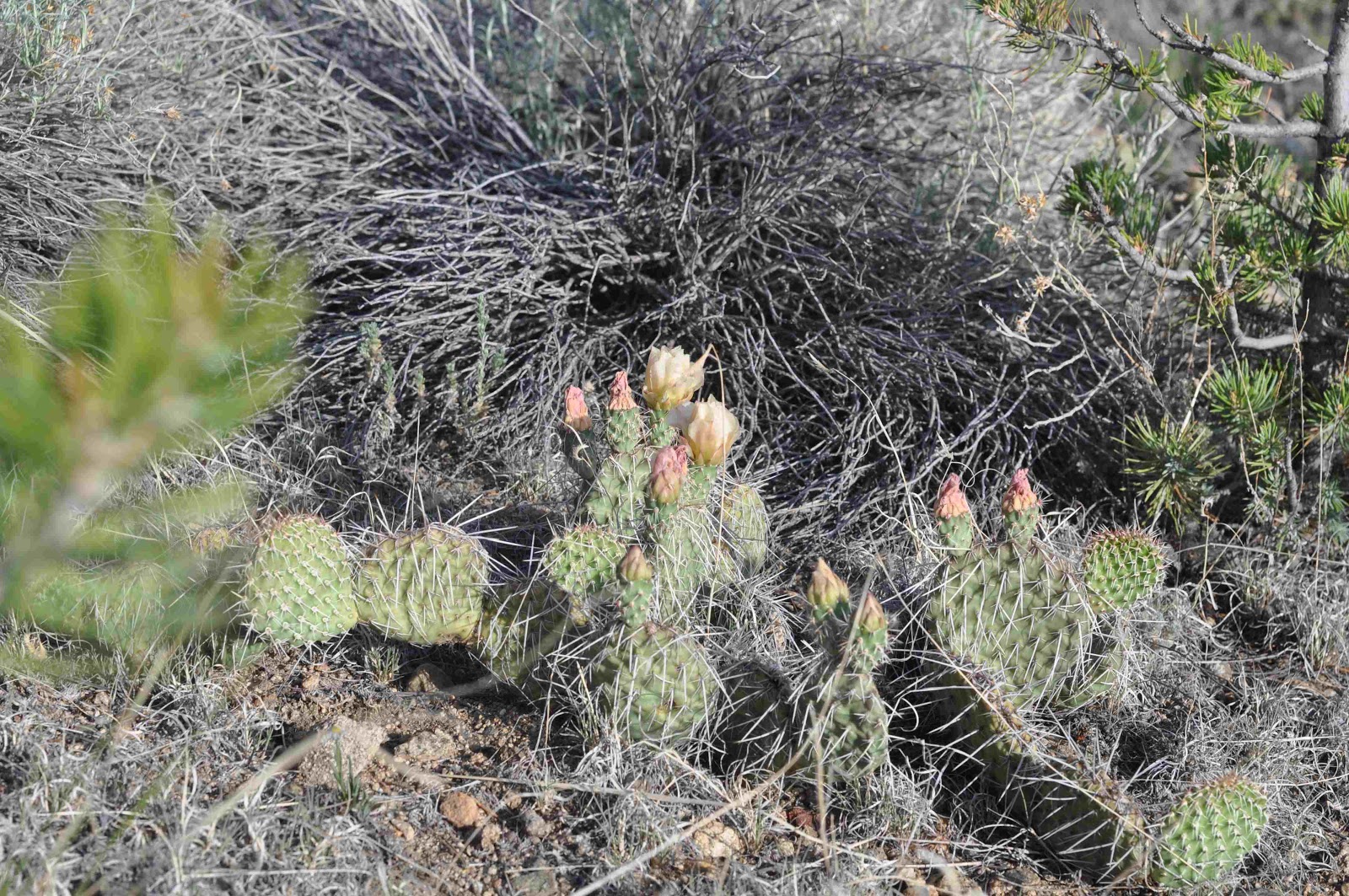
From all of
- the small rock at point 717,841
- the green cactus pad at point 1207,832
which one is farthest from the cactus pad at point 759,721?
the green cactus pad at point 1207,832

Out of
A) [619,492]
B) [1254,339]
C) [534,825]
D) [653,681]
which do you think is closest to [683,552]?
[619,492]

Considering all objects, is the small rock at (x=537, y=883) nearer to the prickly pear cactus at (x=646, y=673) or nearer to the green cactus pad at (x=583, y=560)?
the prickly pear cactus at (x=646, y=673)

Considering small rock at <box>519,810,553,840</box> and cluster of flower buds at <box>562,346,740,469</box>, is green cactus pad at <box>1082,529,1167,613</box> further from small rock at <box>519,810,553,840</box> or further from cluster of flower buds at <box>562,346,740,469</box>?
small rock at <box>519,810,553,840</box>

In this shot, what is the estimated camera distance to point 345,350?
119 inches

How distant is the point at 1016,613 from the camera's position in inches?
81.9

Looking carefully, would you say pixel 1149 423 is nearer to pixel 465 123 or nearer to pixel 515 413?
pixel 515 413

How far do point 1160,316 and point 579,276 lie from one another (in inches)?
60.4

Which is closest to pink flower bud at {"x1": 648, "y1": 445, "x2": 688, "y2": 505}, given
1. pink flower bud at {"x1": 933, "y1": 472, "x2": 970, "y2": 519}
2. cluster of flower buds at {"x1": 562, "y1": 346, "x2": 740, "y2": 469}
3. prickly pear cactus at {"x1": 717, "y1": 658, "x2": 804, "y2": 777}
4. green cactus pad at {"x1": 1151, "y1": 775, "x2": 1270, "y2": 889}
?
cluster of flower buds at {"x1": 562, "y1": 346, "x2": 740, "y2": 469}

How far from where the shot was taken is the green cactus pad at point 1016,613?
2.06 metres

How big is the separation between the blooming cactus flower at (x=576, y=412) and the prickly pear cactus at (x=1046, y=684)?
684 millimetres

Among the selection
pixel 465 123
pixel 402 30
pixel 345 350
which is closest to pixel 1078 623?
pixel 345 350

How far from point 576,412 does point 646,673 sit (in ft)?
A: 1.84

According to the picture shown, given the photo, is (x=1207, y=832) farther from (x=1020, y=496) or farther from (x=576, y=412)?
(x=576, y=412)

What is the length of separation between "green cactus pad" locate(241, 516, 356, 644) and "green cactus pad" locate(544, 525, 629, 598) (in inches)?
15.1
